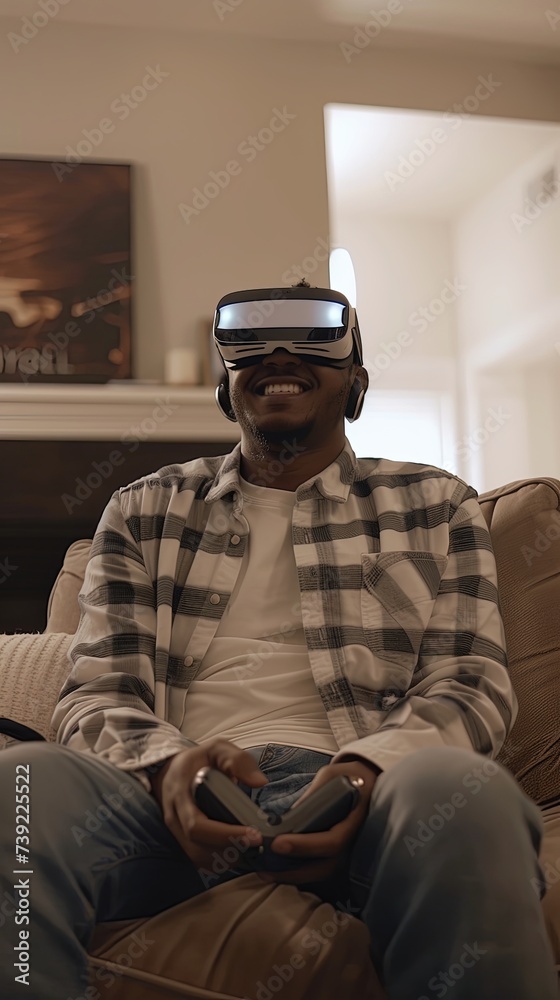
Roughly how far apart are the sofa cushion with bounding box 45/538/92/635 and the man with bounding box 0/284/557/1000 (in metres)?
0.34

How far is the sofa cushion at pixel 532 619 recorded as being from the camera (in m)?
1.35

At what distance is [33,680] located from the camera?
1409 mm

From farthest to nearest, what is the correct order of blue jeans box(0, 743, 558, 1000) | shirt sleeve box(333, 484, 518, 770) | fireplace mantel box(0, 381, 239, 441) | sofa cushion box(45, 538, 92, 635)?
fireplace mantel box(0, 381, 239, 441) < sofa cushion box(45, 538, 92, 635) < shirt sleeve box(333, 484, 518, 770) < blue jeans box(0, 743, 558, 1000)

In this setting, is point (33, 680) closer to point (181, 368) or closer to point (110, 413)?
point (110, 413)

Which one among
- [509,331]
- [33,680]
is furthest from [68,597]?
[509,331]

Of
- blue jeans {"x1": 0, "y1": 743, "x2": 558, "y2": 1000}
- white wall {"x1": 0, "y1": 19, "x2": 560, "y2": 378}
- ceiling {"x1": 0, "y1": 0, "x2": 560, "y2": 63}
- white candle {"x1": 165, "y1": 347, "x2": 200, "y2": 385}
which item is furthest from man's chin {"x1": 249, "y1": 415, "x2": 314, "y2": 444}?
ceiling {"x1": 0, "y1": 0, "x2": 560, "y2": 63}

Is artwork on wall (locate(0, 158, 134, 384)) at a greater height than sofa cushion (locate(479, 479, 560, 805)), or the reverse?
artwork on wall (locate(0, 158, 134, 384))

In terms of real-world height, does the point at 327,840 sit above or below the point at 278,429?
below

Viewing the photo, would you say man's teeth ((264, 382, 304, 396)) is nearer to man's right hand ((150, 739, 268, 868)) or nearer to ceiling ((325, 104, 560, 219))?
man's right hand ((150, 739, 268, 868))

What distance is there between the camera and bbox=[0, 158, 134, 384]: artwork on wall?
3.18 meters

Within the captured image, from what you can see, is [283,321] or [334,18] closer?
[283,321]

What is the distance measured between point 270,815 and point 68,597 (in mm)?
865

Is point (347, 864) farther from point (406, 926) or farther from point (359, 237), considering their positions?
point (359, 237)

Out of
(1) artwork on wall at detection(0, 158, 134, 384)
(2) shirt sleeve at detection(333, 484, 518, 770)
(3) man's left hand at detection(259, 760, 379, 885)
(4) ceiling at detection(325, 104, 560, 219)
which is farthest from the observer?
(4) ceiling at detection(325, 104, 560, 219)
